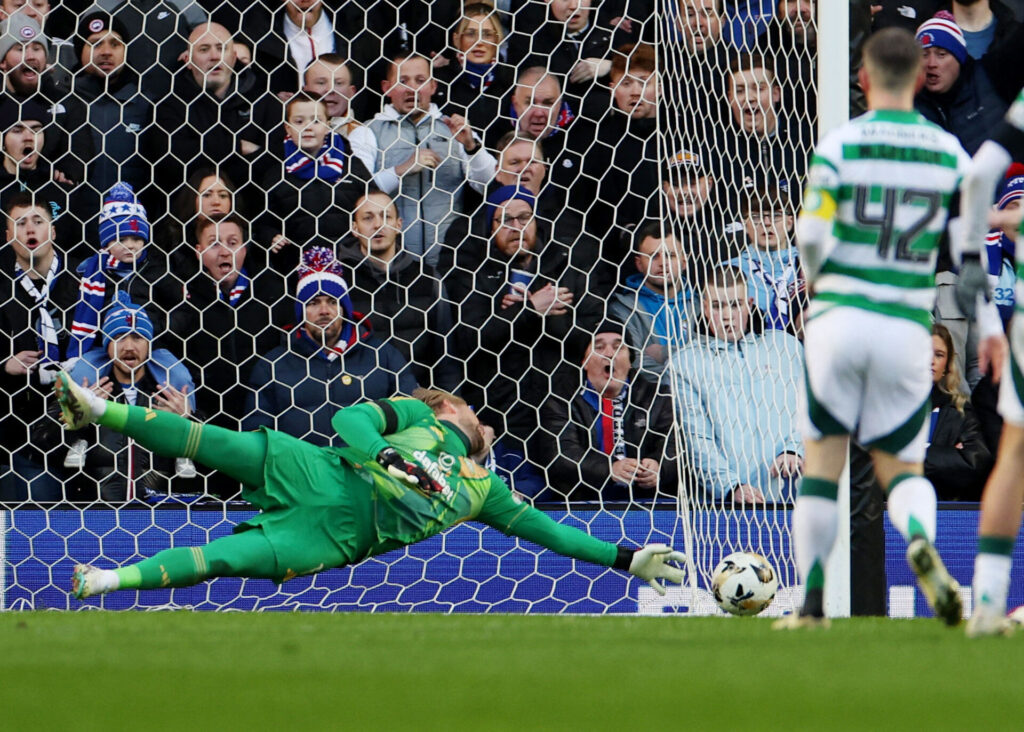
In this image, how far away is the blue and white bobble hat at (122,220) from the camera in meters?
6.57

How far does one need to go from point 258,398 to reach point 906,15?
3.44 metres

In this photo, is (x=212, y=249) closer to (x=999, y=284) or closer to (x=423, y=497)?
(x=423, y=497)

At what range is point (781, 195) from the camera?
6.14m

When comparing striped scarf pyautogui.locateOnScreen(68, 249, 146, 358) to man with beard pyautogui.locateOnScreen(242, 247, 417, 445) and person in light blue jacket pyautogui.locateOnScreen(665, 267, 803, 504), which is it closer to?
man with beard pyautogui.locateOnScreen(242, 247, 417, 445)

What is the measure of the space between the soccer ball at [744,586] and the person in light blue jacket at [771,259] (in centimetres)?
125

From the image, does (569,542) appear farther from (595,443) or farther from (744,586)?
(595,443)

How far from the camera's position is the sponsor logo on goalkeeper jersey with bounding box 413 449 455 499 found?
490 cm

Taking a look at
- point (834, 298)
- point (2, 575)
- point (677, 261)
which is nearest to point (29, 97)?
point (2, 575)

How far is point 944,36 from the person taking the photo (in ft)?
22.8

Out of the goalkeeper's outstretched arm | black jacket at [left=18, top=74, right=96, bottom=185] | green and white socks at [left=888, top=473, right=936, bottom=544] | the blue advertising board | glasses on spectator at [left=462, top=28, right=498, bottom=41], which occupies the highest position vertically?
glasses on spectator at [left=462, top=28, right=498, bottom=41]

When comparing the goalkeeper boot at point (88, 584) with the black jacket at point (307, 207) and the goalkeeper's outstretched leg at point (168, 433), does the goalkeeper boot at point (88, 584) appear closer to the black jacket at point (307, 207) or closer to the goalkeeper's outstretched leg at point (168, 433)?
the goalkeeper's outstretched leg at point (168, 433)

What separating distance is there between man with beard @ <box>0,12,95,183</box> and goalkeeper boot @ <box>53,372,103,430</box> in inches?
85.9

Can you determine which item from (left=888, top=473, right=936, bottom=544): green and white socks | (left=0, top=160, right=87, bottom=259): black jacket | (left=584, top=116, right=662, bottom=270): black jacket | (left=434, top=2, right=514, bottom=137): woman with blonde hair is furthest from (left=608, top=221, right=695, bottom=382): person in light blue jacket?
(left=888, top=473, right=936, bottom=544): green and white socks

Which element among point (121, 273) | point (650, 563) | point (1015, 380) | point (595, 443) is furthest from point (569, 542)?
point (121, 273)
